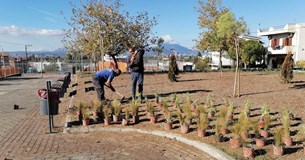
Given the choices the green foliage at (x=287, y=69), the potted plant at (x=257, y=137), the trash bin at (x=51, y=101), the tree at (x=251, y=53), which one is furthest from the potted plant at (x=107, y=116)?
the tree at (x=251, y=53)

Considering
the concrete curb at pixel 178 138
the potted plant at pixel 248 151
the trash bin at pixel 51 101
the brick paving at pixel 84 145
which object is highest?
the trash bin at pixel 51 101

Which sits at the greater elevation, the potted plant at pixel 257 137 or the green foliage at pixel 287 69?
the green foliage at pixel 287 69

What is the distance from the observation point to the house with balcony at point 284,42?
Answer: 42625 millimetres

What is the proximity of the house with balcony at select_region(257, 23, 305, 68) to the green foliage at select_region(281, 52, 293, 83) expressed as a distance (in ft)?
98.4

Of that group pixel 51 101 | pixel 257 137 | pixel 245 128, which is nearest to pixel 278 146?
pixel 257 137

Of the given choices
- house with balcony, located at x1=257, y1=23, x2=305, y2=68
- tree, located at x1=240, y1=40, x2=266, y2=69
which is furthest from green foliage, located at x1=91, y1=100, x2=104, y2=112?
house with balcony, located at x1=257, y1=23, x2=305, y2=68

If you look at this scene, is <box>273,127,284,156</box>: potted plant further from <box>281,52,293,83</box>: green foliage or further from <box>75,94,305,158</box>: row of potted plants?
<box>281,52,293,83</box>: green foliage

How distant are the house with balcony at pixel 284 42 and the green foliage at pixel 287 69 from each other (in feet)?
98.4

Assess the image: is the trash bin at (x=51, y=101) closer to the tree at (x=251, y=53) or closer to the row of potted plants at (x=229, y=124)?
the row of potted plants at (x=229, y=124)

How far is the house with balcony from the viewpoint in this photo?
1678 inches

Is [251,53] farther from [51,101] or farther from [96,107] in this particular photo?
[51,101]

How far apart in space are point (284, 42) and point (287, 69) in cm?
3394

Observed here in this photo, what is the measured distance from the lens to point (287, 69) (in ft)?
47.7

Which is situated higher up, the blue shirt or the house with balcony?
the house with balcony
